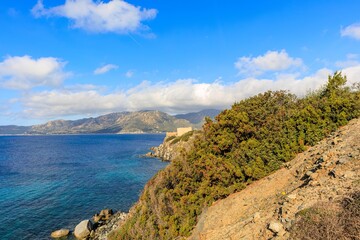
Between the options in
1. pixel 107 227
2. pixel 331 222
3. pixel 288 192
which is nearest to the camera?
pixel 331 222

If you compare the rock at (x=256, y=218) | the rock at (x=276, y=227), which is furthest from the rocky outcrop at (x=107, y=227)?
the rock at (x=276, y=227)

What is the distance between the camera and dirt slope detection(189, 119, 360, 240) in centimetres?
1016

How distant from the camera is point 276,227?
384 inches

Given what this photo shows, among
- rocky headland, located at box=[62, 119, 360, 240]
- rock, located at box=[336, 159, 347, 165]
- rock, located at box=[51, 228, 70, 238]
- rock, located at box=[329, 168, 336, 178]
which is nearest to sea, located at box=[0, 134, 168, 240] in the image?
rock, located at box=[51, 228, 70, 238]

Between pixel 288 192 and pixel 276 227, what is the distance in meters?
3.64

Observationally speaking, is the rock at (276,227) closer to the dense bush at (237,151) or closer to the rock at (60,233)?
the dense bush at (237,151)

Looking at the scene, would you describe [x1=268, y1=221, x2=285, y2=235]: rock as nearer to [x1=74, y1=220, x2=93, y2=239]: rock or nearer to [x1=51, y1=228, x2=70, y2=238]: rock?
[x1=74, y1=220, x2=93, y2=239]: rock

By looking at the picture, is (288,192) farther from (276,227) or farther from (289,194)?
(276,227)

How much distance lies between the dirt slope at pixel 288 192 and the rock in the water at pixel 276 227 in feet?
0.13

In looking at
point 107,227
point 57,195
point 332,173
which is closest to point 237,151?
point 332,173

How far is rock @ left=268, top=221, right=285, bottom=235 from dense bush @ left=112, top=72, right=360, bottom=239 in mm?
7068

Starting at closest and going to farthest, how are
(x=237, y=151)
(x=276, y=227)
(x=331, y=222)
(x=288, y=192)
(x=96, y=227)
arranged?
(x=331, y=222) < (x=276, y=227) < (x=288, y=192) < (x=237, y=151) < (x=96, y=227)

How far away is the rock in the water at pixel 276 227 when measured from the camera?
9626mm

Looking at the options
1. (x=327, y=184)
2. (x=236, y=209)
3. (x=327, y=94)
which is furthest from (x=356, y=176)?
(x=327, y=94)
